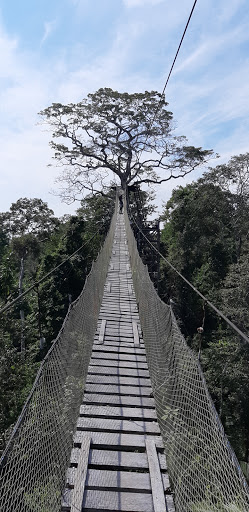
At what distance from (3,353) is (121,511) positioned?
582cm

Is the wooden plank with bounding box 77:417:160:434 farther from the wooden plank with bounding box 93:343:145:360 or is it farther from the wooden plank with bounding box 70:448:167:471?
the wooden plank with bounding box 93:343:145:360

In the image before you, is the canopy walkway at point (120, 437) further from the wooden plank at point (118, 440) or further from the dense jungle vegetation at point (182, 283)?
the dense jungle vegetation at point (182, 283)

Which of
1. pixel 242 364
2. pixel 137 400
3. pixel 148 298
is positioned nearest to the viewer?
pixel 137 400

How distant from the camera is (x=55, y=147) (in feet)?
46.7

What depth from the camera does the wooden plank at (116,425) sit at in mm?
2102

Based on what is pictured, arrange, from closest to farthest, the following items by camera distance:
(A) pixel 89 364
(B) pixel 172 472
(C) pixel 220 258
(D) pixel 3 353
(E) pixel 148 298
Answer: (B) pixel 172 472, (A) pixel 89 364, (E) pixel 148 298, (D) pixel 3 353, (C) pixel 220 258

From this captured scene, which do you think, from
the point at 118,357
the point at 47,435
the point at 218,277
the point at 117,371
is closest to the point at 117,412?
the point at 117,371

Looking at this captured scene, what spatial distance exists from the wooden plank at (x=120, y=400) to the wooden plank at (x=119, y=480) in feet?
1.89

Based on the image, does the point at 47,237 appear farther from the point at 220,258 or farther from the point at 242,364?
the point at 242,364

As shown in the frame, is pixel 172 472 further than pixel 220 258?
No

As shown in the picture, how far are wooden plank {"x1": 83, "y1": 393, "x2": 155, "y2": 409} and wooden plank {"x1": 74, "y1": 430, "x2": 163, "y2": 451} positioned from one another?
278mm

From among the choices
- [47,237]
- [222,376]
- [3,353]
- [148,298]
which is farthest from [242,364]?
[47,237]

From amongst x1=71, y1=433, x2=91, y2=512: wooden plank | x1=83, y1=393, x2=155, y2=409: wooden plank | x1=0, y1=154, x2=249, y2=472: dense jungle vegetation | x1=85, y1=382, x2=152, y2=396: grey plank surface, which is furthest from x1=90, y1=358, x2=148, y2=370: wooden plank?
x1=0, y1=154, x2=249, y2=472: dense jungle vegetation

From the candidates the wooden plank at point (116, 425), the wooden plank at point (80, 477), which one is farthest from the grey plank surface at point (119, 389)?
the wooden plank at point (80, 477)
